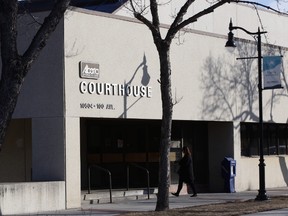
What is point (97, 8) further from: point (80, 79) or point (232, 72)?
point (80, 79)

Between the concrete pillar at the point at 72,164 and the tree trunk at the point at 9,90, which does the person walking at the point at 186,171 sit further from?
the tree trunk at the point at 9,90

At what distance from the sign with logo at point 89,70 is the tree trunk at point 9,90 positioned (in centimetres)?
778

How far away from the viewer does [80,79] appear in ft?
69.3

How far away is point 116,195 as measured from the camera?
2389cm

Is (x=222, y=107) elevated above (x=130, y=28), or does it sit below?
below

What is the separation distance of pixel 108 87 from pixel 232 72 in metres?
7.85

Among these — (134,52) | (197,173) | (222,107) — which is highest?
(134,52)

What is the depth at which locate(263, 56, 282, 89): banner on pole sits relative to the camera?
1064 inches

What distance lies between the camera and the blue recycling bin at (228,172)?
27422 mm

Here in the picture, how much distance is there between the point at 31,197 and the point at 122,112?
4607 mm

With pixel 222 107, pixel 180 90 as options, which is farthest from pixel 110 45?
pixel 222 107

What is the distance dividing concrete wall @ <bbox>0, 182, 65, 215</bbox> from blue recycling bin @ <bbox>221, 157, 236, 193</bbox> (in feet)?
29.5

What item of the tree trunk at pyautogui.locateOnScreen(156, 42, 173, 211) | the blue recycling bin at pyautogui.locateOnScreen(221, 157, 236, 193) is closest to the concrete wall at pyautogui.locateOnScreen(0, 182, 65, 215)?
the tree trunk at pyautogui.locateOnScreen(156, 42, 173, 211)

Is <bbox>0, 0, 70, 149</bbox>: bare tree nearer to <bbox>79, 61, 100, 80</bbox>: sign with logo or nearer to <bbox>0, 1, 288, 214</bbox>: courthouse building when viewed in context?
<bbox>0, 1, 288, 214</bbox>: courthouse building
